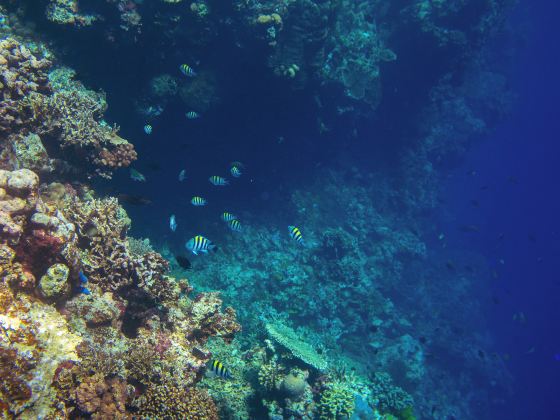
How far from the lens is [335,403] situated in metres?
6.48

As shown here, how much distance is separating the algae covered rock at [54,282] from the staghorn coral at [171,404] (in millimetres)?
1723

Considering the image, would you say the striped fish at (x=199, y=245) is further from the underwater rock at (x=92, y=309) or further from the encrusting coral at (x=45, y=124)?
the encrusting coral at (x=45, y=124)

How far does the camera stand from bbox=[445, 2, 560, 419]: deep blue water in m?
38.4

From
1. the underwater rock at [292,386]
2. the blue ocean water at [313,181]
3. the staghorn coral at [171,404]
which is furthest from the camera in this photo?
the blue ocean water at [313,181]

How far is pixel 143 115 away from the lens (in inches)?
406

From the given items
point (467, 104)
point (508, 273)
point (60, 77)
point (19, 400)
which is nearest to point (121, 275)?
point (19, 400)

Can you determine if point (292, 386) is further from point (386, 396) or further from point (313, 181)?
point (313, 181)

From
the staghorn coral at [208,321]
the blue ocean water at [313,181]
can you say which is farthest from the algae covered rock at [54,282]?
→ the staghorn coral at [208,321]

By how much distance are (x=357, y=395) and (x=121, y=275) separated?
19.2ft

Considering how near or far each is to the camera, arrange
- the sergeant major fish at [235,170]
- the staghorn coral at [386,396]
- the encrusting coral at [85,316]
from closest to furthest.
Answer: the encrusting coral at [85,316], the staghorn coral at [386,396], the sergeant major fish at [235,170]

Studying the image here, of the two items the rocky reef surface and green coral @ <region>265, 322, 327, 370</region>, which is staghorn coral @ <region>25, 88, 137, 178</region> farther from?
green coral @ <region>265, 322, 327, 370</region>

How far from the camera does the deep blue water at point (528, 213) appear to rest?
38438 millimetres

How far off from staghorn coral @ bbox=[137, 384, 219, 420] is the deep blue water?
3719cm

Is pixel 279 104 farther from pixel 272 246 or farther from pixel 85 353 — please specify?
pixel 85 353
